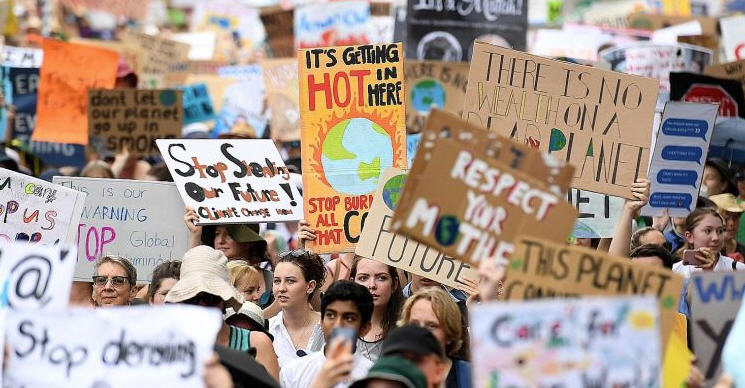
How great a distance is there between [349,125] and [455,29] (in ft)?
15.4

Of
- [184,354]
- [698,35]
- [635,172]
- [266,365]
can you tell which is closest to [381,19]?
[698,35]

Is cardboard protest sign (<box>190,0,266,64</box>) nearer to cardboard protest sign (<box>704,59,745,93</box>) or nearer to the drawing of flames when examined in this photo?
cardboard protest sign (<box>704,59,745,93</box>)

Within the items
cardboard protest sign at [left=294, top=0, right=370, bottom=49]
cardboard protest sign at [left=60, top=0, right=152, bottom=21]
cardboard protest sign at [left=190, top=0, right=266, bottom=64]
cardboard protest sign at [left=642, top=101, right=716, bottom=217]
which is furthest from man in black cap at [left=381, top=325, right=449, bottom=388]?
cardboard protest sign at [left=60, top=0, right=152, bottom=21]

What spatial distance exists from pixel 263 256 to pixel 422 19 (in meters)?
4.58

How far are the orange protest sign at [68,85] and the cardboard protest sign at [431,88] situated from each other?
277cm

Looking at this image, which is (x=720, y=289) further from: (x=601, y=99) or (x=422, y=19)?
(x=422, y=19)

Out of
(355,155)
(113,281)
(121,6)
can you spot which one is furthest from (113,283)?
(121,6)

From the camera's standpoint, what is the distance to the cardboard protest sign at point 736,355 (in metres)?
5.36

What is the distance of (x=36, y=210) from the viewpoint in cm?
857

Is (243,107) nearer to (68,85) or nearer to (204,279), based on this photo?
(68,85)

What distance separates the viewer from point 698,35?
15719 mm

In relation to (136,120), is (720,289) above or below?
above

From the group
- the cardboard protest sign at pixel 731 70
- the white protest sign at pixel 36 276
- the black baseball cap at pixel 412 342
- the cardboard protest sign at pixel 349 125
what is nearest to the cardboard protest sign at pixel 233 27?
the cardboard protest sign at pixel 731 70

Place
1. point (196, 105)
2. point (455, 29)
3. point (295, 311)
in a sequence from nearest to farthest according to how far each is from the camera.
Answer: point (295, 311) < point (455, 29) < point (196, 105)
